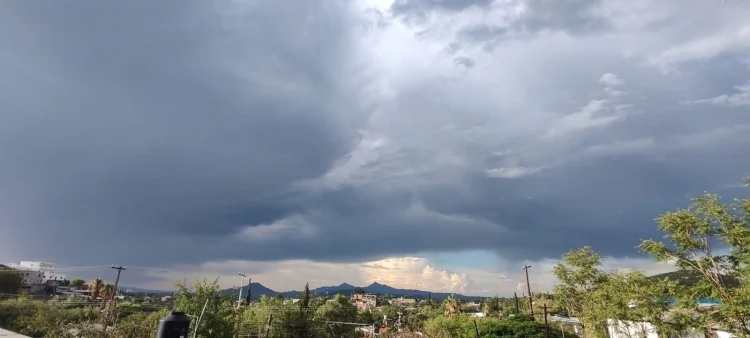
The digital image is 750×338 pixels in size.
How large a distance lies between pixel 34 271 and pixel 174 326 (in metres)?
112

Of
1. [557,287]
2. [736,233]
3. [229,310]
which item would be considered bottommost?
[229,310]

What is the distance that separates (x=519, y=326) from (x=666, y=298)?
502 inches

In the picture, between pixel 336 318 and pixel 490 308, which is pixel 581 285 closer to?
pixel 336 318

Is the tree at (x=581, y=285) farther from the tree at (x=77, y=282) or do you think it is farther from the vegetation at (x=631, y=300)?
the tree at (x=77, y=282)

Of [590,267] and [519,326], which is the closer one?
[590,267]

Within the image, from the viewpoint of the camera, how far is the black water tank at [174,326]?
2365 mm

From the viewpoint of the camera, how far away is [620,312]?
2266 cm

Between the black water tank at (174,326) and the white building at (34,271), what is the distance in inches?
3731

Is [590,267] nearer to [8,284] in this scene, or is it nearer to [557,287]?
[557,287]

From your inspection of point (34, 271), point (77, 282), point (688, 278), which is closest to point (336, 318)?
point (688, 278)

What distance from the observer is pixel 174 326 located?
2398 mm

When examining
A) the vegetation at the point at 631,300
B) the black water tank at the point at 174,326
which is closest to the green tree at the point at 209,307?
the vegetation at the point at 631,300

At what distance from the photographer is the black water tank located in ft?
7.76

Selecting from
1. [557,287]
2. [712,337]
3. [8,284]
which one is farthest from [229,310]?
[8,284]
